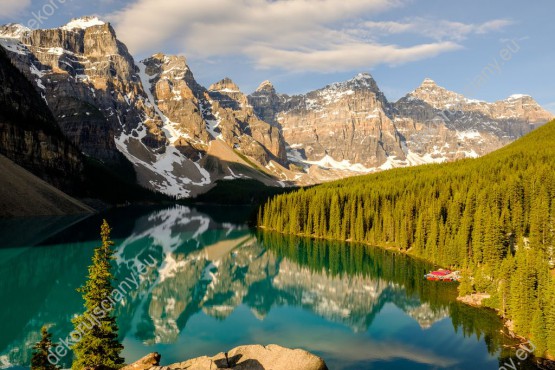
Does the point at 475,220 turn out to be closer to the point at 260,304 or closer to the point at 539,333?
the point at 539,333

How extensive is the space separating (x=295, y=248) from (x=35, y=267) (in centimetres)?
6059

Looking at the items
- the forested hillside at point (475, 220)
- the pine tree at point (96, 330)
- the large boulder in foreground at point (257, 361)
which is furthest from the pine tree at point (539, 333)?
the pine tree at point (96, 330)

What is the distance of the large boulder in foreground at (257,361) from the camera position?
22.6 metres

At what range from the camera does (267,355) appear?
24.1 m

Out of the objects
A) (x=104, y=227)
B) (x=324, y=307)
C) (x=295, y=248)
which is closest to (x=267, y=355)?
(x=104, y=227)

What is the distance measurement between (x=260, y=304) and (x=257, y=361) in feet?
144

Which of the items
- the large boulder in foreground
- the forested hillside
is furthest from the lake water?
the large boulder in foreground

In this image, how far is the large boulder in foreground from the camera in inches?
890

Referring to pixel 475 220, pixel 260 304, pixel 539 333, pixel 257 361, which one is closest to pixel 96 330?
pixel 257 361

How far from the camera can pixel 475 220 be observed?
81.6 m

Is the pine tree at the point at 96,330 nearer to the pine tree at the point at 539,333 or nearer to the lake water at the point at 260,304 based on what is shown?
the lake water at the point at 260,304

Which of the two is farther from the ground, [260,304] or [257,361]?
[257,361]

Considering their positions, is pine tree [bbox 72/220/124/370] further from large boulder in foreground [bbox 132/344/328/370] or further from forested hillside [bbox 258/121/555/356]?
forested hillside [bbox 258/121/555/356]

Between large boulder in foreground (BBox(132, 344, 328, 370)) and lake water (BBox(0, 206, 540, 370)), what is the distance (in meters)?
18.5
